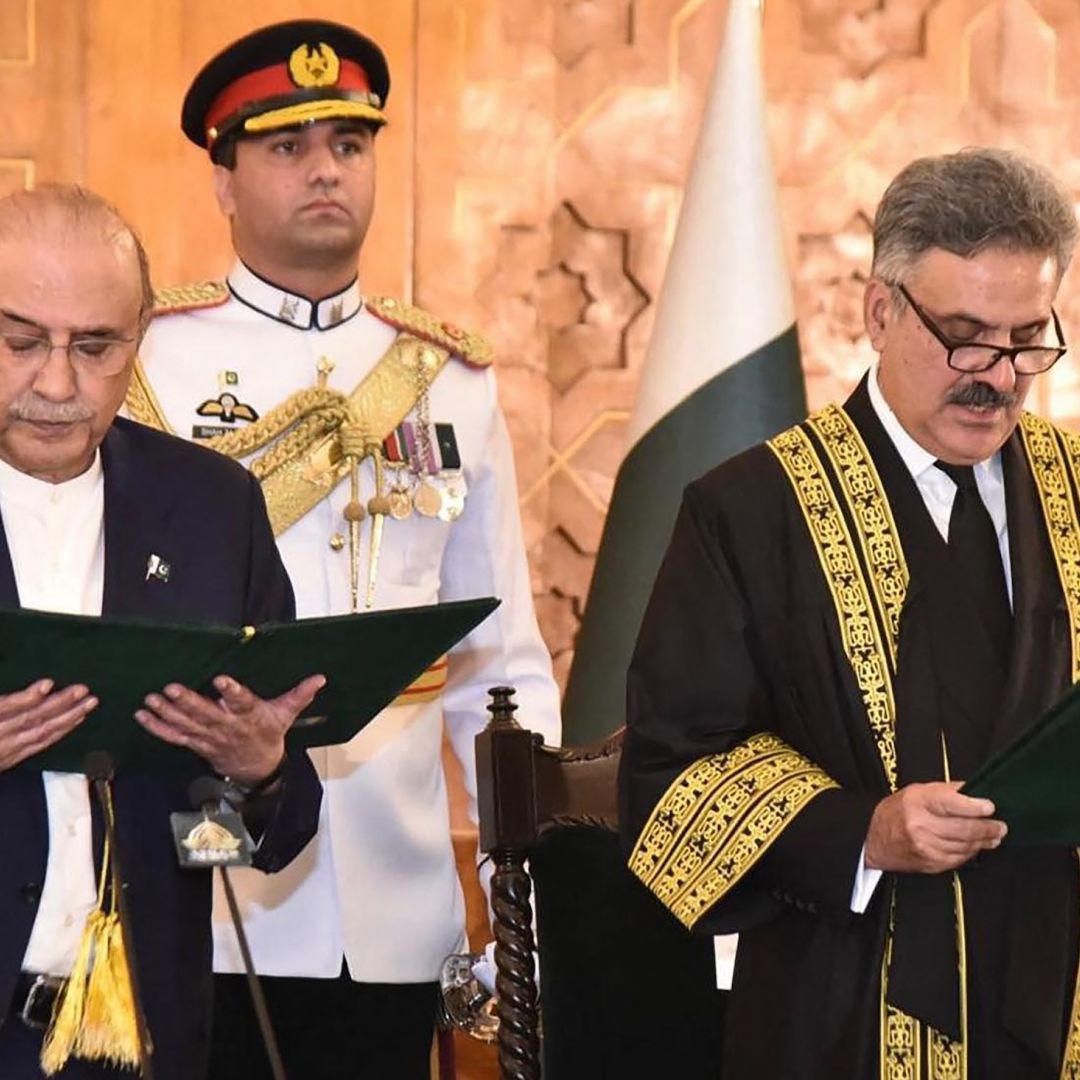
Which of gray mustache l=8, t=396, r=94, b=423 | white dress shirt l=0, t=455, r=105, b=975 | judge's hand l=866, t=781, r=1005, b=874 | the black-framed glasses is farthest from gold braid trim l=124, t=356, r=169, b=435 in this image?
judge's hand l=866, t=781, r=1005, b=874

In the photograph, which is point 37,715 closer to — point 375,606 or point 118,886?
point 118,886

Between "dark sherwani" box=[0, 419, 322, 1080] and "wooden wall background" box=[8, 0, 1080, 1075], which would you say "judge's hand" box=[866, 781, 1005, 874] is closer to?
"dark sherwani" box=[0, 419, 322, 1080]

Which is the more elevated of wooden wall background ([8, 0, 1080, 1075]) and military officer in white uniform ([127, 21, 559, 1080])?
wooden wall background ([8, 0, 1080, 1075])

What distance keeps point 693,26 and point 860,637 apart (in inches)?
80.5

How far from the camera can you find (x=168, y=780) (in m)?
2.39

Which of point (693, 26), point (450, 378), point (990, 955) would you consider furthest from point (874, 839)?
point (693, 26)

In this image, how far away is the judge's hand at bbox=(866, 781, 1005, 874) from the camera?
86.0 inches

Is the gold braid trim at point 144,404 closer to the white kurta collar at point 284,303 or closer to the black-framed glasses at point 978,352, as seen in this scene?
the white kurta collar at point 284,303

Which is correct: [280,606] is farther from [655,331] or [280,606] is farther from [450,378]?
[655,331]

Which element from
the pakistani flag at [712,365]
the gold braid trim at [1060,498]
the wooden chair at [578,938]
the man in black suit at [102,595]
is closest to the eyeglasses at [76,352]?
the man in black suit at [102,595]

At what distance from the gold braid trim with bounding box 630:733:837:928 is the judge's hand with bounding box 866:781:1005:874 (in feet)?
0.40

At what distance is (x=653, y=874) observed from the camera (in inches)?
97.1

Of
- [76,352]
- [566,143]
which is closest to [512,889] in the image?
[76,352]

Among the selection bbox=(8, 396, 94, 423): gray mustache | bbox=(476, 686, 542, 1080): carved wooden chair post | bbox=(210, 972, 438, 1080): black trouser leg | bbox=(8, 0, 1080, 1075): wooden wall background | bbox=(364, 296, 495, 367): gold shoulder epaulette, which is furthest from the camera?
bbox=(8, 0, 1080, 1075): wooden wall background
